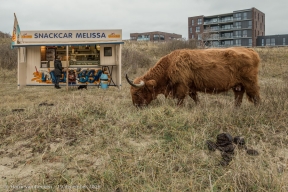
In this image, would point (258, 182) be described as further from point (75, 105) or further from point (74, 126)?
point (75, 105)

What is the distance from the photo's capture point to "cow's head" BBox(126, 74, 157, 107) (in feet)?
22.3

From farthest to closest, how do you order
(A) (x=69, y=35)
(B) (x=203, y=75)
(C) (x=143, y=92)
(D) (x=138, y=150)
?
1. (A) (x=69, y=35)
2. (C) (x=143, y=92)
3. (B) (x=203, y=75)
4. (D) (x=138, y=150)

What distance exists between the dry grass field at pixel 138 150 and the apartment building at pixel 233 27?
6164cm

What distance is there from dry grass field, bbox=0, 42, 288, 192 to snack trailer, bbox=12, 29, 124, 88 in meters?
8.49

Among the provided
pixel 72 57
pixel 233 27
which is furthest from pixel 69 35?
pixel 233 27

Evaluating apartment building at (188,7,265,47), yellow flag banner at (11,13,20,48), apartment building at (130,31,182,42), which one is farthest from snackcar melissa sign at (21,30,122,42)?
apartment building at (130,31,182,42)

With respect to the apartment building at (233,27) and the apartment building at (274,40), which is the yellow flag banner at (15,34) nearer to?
the apartment building at (233,27)

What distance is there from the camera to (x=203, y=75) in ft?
22.2

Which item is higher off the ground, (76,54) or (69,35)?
(69,35)

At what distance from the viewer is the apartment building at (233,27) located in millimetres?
67438

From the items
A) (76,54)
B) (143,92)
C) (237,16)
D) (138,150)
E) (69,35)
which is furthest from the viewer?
(237,16)

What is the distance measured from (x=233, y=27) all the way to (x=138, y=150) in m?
73.9

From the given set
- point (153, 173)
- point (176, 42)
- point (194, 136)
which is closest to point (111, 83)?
point (194, 136)

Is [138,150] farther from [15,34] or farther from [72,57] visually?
[15,34]
